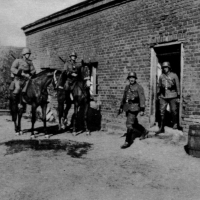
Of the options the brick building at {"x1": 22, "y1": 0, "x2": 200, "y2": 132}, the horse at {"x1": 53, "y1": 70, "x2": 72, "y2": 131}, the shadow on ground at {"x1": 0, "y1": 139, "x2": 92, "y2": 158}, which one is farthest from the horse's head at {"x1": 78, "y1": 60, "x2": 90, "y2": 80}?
the shadow on ground at {"x1": 0, "y1": 139, "x2": 92, "y2": 158}

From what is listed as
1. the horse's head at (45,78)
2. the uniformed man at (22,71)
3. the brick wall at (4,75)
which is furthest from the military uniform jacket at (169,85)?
the brick wall at (4,75)

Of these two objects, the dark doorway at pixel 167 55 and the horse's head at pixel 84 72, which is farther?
the horse's head at pixel 84 72

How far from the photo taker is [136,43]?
8.92 m

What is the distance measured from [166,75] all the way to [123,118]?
7.82ft

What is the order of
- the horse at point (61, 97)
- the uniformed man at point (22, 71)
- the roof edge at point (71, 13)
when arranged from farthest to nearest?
1. the roof edge at point (71, 13)
2. the uniformed man at point (22, 71)
3. the horse at point (61, 97)

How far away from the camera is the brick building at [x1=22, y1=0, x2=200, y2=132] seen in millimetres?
7441

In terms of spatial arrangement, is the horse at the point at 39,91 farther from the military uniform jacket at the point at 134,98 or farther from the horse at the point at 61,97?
the military uniform jacket at the point at 134,98

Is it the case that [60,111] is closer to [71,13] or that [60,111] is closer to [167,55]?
[167,55]

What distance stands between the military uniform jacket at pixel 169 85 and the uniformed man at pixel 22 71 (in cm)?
448

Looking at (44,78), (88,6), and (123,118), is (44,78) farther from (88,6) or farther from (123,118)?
(88,6)

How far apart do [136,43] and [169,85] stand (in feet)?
6.66

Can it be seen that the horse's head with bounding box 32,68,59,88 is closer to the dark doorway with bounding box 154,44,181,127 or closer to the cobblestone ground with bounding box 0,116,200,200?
the cobblestone ground with bounding box 0,116,200,200

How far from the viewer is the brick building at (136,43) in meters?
7.44

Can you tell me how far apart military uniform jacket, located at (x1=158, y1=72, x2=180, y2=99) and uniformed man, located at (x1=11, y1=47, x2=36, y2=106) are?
448 centimetres
